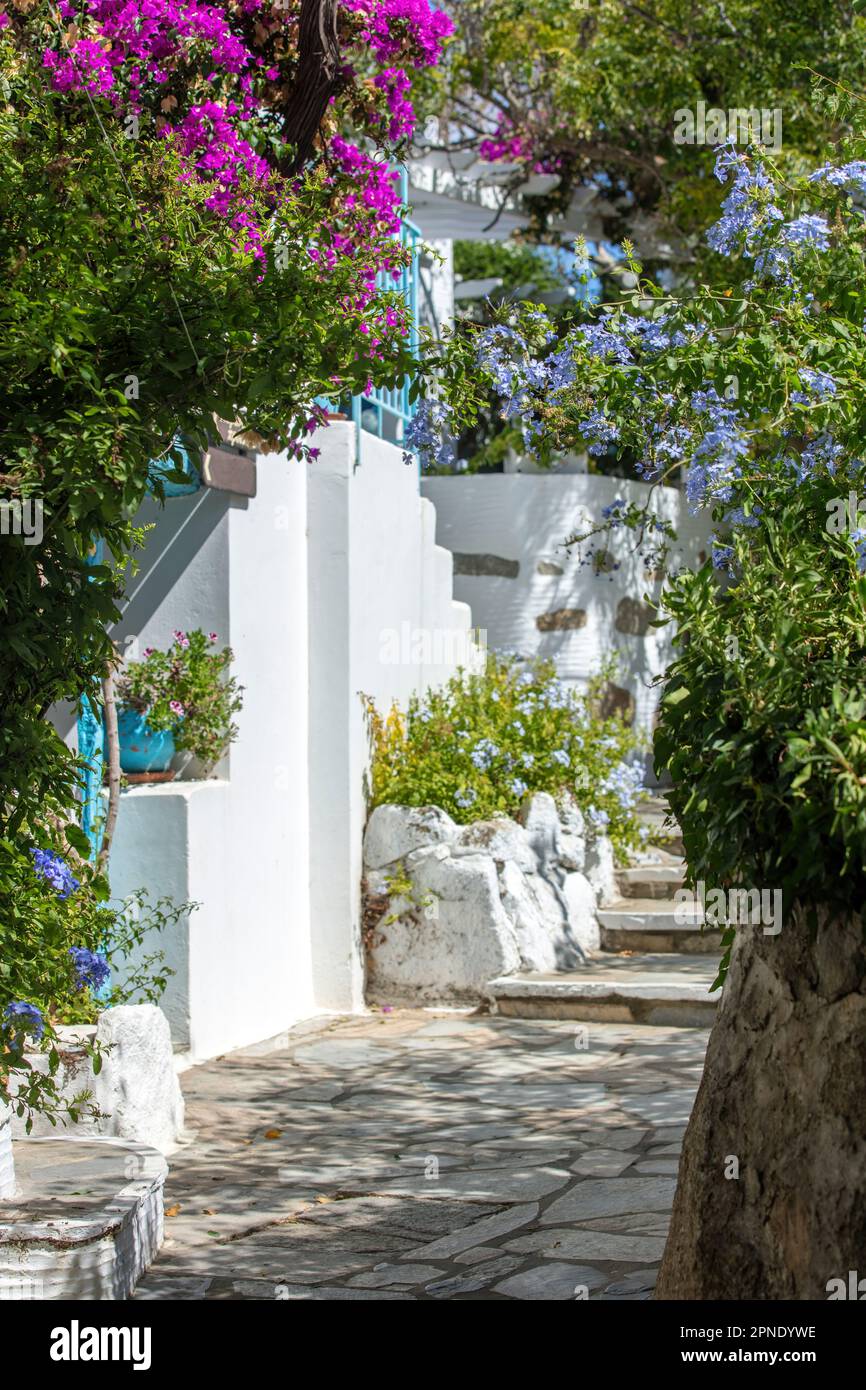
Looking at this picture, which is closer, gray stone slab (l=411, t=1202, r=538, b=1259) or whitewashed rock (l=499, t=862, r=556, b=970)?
gray stone slab (l=411, t=1202, r=538, b=1259)

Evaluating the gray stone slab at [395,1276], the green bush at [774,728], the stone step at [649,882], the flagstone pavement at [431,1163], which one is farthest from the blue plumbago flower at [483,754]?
the green bush at [774,728]

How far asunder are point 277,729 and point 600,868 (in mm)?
2485

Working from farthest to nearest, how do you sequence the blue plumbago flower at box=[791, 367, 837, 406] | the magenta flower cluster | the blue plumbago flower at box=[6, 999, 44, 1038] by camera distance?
1. the magenta flower cluster
2. the blue plumbago flower at box=[6, 999, 44, 1038]
3. the blue plumbago flower at box=[791, 367, 837, 406]

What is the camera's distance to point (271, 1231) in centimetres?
476

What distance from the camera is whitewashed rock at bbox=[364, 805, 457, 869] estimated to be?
314 inches

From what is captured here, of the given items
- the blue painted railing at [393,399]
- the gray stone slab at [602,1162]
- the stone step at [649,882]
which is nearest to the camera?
the gray stone slab at [602,1162]

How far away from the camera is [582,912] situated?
8.64 m

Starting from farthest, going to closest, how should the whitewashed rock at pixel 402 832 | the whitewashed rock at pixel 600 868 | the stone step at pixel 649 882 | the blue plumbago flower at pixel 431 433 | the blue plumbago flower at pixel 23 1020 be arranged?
the stone step at pixel 649 882 → the whitewashed rock at pixel 600 868 → the whitewashed rock at pixel 402 832 → the blue plumbago flower at pixel 431 433 → the blue plumbago flower at pixel 23 1020

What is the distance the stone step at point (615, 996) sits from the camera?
744cm

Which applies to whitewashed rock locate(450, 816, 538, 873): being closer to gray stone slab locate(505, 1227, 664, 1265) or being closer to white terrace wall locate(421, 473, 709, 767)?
white terrace wall locate(421, 473, 709, 767)

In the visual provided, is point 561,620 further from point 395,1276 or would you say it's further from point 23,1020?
point 23,1020

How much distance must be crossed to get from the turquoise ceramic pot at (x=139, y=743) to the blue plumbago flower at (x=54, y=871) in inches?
77.9

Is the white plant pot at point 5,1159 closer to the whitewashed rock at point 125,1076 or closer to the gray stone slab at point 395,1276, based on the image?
the whitewashed rock at point 125,1076

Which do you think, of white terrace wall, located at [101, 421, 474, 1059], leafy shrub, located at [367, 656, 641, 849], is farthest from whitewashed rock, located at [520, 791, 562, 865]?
white terrace wall, located at [101, 421, 474, 1059]
